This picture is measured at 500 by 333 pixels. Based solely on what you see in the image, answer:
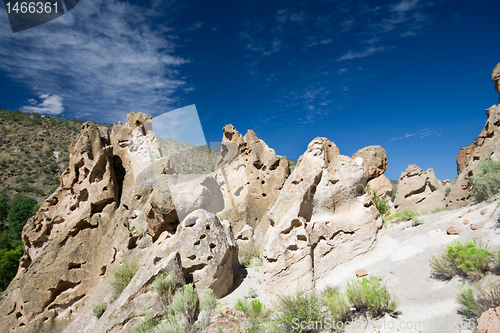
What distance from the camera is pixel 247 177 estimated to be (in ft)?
45.7

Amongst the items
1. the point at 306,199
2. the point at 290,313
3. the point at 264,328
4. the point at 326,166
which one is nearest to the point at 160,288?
the point at 264,328

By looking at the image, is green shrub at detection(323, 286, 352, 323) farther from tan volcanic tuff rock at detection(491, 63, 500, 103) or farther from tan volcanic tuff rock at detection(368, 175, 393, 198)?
tan volcanic tuff rock at detection(368, 175, 393, 198)

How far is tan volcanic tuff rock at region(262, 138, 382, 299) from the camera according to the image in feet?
18.3

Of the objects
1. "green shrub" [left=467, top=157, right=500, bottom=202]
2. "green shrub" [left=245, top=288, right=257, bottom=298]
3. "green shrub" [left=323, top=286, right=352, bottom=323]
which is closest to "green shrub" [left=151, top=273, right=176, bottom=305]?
"green shrub" [left=245, top=288, right=257, bottom=298]

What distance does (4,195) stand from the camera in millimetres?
36062

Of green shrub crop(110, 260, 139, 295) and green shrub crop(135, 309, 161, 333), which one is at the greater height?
green shrub crop(110, 260, 139, 295)

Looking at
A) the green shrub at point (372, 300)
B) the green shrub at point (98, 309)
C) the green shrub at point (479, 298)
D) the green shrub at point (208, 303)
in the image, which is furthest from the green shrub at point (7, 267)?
the green shrub at point (479, 298)

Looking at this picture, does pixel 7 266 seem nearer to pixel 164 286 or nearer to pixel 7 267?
pixel 7 267

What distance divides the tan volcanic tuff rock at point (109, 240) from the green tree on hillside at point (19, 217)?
995 inches

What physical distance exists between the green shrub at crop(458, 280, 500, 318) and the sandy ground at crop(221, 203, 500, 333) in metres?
0.12

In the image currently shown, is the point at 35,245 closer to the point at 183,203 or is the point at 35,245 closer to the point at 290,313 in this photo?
the point at 183,203

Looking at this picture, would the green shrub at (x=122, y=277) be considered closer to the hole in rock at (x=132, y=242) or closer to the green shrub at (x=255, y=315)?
the hole in rock at (x=132, y=242)

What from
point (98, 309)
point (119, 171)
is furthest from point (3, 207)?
point (98, 309)

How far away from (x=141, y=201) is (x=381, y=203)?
31.8 feet
